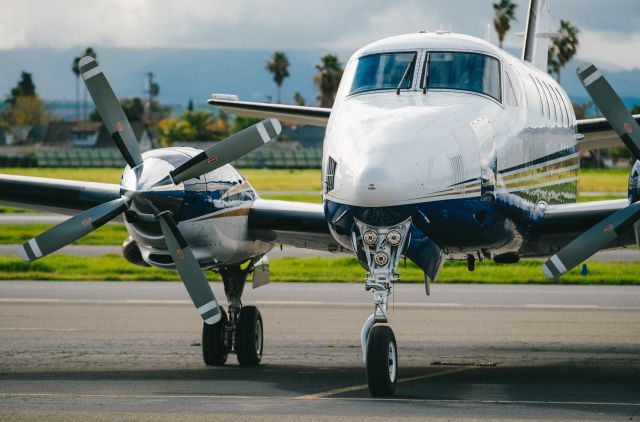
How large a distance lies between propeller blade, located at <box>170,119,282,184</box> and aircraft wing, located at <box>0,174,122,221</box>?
1.53 m

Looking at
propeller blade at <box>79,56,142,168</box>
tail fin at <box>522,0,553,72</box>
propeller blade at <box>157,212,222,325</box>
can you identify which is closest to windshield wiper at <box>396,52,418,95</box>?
propeller blade at <box>157,212,222,325</box>

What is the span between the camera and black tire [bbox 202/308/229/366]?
1527 cm

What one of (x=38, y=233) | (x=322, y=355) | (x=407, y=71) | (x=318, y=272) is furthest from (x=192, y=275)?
(x=38, y=233)

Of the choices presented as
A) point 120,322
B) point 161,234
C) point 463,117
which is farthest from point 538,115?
point 120,322

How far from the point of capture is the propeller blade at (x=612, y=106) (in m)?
13.5

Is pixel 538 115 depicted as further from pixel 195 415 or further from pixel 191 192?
pixel 195 415

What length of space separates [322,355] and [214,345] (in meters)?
1.75

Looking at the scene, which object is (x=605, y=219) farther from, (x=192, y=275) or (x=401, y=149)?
(x=192, y=275)

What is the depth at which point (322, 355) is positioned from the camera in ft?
53.3

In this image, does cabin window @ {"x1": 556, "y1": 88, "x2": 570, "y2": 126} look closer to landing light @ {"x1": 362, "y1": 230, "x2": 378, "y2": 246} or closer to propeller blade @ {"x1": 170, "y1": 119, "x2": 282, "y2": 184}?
propeller blade @ {"x1": 170, "y1": 119, "x2": 282, "y2": 184}

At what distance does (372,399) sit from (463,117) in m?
3.17

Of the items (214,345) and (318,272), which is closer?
(214,345)

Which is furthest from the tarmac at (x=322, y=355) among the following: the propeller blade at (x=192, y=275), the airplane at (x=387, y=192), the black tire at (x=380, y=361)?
the airplane at (x=387, y=192)

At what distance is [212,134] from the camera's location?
148375 mm
